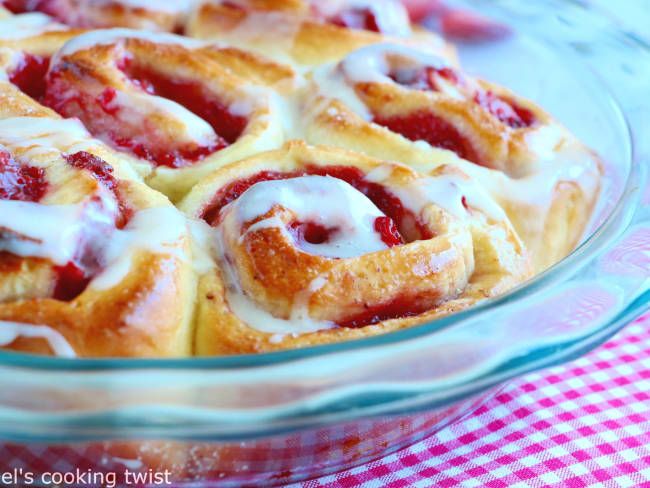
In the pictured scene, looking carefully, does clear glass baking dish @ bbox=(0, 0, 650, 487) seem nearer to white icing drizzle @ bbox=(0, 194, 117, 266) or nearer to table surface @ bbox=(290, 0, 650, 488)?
table surface @ bbox=(290, 0, 650, 488)

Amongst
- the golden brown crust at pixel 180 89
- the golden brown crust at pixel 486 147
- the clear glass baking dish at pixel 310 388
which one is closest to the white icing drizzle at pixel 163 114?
the golden brown crust at pixel 180 89

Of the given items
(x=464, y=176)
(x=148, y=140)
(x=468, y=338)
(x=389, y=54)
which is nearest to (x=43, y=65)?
(x=148, y=140)

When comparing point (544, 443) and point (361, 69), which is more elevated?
point (361, 69)

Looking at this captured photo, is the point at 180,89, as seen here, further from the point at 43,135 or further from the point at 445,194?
the point at 445,194

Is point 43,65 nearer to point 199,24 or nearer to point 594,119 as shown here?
point 199,24

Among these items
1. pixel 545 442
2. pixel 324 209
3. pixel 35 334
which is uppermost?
pixel 324 209

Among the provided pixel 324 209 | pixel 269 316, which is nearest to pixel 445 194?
pixel 324 209
